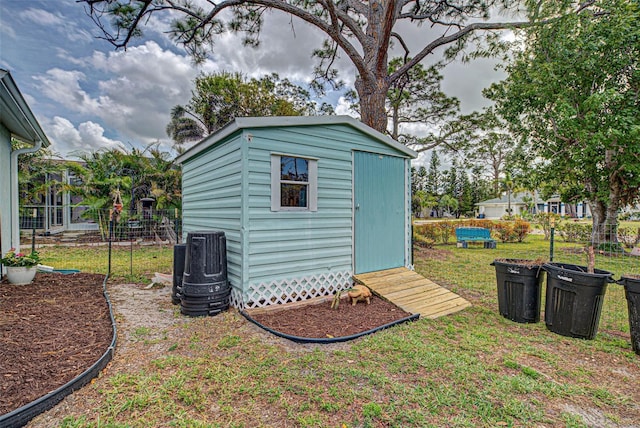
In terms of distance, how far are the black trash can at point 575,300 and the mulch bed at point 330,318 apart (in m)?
1.82

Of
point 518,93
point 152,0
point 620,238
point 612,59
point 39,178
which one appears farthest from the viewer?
point 39,178

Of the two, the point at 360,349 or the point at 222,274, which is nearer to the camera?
the point at 360,349

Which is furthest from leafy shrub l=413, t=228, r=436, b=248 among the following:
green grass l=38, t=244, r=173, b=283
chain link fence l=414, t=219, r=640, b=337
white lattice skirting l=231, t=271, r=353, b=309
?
green grass l=38, t=244, r=173, b=283

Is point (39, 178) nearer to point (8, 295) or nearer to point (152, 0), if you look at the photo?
point (152, 0)

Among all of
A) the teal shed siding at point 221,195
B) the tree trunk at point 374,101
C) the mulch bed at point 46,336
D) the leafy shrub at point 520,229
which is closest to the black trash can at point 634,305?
the teal shed siding at point 221,195

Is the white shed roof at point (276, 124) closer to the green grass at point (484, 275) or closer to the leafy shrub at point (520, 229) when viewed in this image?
the green grass at point (484, 275)

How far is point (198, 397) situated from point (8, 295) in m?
4.48

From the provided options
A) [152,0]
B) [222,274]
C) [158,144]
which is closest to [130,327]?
[222,274]

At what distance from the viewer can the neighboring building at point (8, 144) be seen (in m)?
4.54

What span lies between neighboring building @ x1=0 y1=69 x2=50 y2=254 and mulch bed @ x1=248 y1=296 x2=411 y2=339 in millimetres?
4813

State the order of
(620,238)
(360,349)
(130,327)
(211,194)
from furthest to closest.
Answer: (620,238)
(211,194)
(130,327)
(360,349)

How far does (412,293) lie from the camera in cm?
504

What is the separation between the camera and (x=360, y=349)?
10.6 feet

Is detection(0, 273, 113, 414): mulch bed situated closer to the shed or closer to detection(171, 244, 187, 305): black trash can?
detection(171, 244, 187, 305): black trash can
